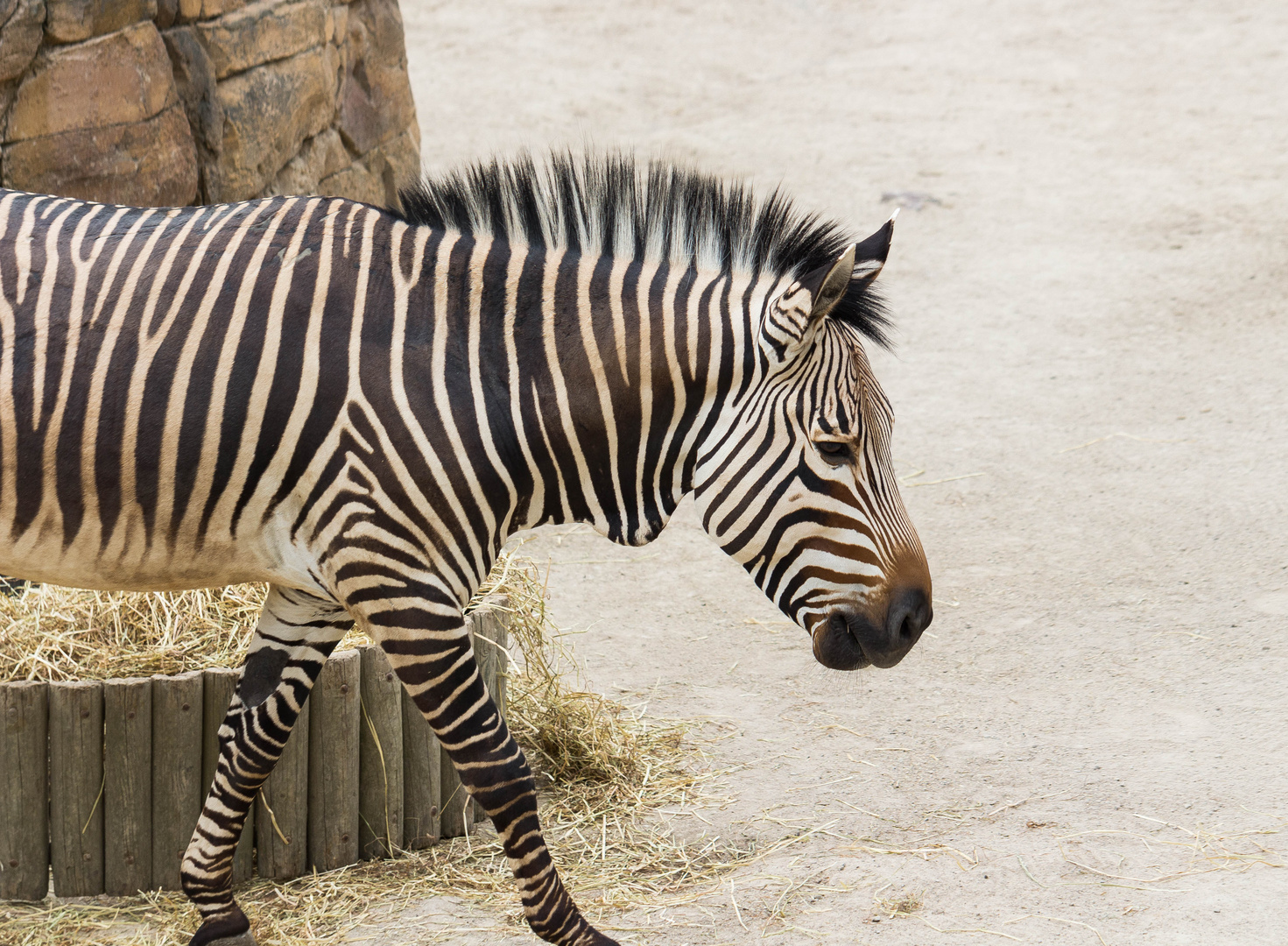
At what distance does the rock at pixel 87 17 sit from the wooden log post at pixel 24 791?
3029mm

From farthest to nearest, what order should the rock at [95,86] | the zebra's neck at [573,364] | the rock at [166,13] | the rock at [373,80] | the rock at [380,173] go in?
the rock at [373,80] → the rock at [380,173] → the rock at [166,13] → the rock at [95,86] → the zebra's neck at [573,364]

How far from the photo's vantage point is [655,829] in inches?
168

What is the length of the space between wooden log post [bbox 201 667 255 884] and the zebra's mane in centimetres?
160

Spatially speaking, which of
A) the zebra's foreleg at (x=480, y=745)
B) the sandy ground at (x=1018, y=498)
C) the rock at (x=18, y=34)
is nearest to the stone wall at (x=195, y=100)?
the rock at (x=18, y=34)

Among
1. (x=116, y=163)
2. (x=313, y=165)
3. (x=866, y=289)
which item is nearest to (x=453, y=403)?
(x=866, y=289)

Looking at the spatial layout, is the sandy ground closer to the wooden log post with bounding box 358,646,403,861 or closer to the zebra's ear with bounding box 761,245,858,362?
the wooden log post with bounding box 358,646,403,861

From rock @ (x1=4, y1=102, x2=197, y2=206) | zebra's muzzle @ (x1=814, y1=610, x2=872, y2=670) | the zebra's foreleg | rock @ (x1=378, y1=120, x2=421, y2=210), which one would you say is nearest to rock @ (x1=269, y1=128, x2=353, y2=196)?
rock @ (x1=378, y1=120, x2=421, y2=210)

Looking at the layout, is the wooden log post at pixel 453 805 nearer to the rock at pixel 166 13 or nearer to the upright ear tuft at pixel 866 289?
the upright ear tuft at pixel 866 289

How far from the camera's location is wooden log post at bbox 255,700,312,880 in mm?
3957

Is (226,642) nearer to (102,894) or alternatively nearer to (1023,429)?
(102,894)

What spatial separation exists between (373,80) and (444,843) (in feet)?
16.8

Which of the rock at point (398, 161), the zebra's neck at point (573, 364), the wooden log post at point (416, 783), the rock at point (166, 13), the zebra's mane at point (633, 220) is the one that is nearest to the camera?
the zebra's neck at point (573, 364)

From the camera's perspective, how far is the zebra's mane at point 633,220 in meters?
3.22

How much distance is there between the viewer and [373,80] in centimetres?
766
